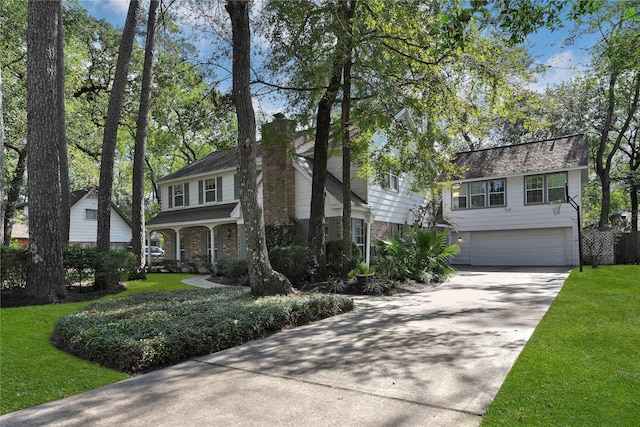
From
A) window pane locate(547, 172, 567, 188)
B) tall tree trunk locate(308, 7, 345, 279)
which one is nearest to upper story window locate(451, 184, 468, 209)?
window pane locate(547, 172, 567, 188)

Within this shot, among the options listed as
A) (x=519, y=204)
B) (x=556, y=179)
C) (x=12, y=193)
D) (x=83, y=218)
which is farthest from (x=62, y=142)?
(x=556, y=179)

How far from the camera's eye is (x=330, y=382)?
4414 mm

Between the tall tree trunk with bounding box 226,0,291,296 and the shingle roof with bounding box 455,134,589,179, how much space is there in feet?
44.5

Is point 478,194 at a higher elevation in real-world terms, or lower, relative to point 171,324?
higher

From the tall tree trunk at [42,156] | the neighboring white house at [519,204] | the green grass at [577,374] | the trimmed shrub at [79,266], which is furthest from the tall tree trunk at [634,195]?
the tall tree trunk at [42,156]

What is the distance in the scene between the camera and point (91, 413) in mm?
3738

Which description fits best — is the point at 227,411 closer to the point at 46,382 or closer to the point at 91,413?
the point at 91,413

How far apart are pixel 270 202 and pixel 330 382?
13.3 metres

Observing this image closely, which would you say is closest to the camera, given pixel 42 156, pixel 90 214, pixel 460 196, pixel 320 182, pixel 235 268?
pixel 42 156

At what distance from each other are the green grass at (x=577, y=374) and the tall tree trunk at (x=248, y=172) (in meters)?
5.24

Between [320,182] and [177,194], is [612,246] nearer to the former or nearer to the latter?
[320,182]

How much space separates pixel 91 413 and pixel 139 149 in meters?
14.0

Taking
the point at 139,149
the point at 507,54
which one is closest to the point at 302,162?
the point at 139,149

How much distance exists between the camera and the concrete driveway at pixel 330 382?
11.8 feet
